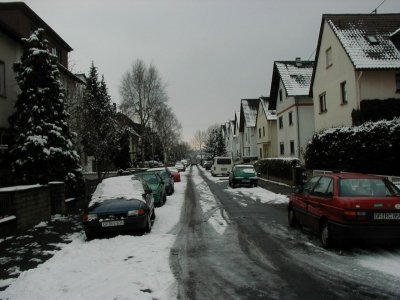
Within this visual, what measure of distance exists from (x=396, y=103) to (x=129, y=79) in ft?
123

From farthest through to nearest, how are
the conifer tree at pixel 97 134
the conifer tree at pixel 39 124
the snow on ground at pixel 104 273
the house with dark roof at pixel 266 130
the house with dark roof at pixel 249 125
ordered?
the house with dark roof at pixel 249 125 < the house with dark roof at pixel 266 130 < the conifer tree at pixel 97 134 < the conifer tree at pixel 39 124 < the snow on ground at pixel 104 273

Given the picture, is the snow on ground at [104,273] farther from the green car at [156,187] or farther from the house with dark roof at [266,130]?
the house with dark roof at [266,130]

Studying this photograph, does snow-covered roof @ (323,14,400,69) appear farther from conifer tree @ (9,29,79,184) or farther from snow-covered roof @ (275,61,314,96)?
conifer tree @ (9,29,79,184)

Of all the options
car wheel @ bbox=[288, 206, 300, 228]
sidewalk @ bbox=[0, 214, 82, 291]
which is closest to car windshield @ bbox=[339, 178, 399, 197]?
car wheel @ bbox=[288, 206, 300, 228]

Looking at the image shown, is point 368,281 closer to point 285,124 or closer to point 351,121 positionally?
point 351,121

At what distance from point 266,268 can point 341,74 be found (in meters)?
20.8

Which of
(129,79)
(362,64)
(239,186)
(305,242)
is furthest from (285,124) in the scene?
(305,242)

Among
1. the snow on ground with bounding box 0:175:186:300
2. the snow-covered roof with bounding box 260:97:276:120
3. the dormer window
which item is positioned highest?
the dormer window

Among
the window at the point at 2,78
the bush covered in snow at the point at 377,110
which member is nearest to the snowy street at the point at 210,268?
the window at the point at 2,78

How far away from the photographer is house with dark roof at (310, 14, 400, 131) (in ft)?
76.5

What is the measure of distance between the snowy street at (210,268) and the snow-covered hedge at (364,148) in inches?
288

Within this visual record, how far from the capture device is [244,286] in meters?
6.10

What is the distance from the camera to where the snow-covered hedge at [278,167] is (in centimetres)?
2684

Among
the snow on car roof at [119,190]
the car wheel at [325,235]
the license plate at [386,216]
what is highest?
the snow on car roof at [119,190]
